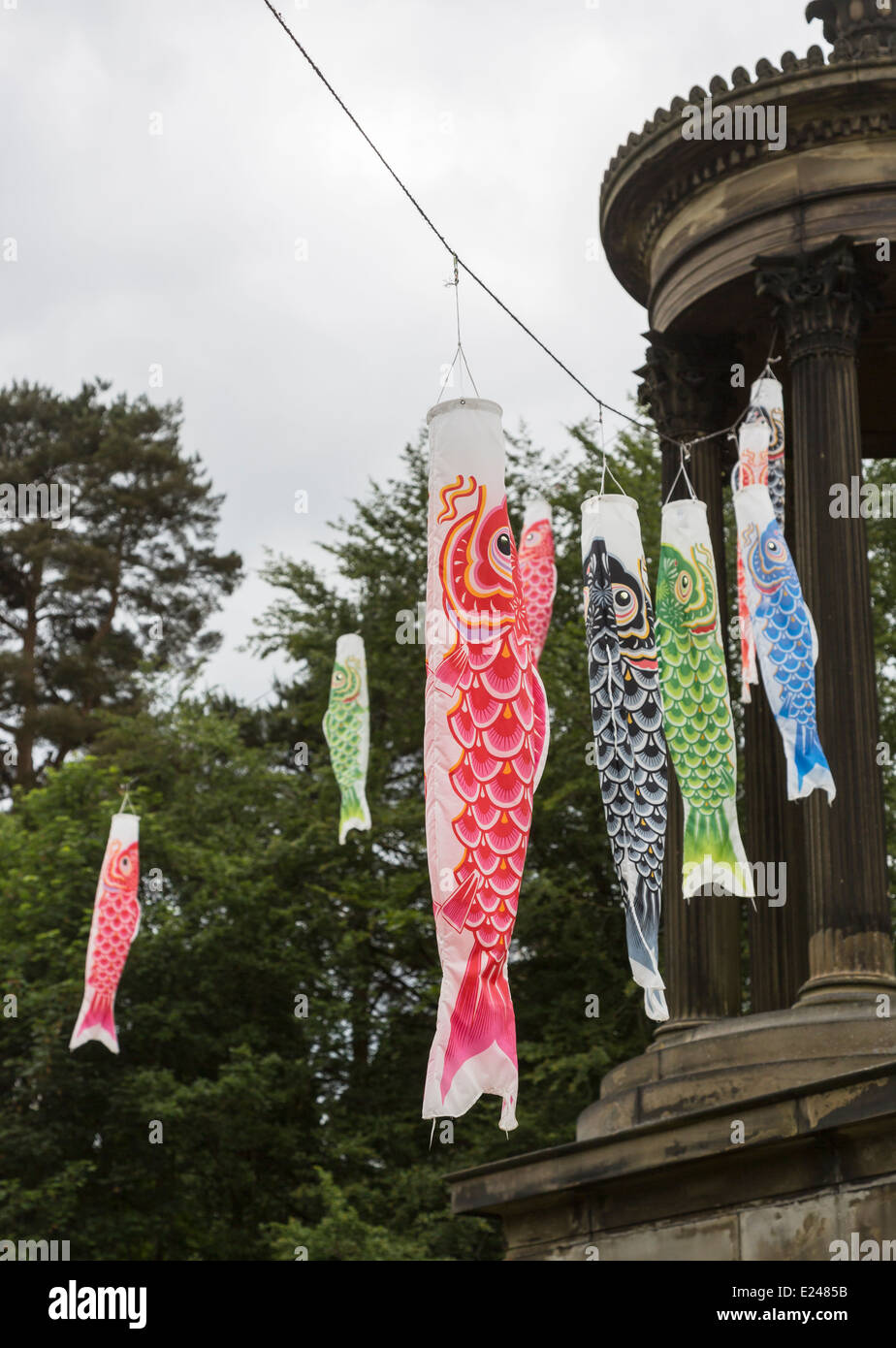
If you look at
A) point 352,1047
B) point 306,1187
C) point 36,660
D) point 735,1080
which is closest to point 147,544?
point 36,660

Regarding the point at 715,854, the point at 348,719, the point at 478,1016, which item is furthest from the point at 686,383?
the point at 478,1016

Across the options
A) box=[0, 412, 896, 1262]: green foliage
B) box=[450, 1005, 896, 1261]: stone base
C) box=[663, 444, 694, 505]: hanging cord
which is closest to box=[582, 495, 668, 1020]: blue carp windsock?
box=[450, 1005, 896, 1261]: stone base

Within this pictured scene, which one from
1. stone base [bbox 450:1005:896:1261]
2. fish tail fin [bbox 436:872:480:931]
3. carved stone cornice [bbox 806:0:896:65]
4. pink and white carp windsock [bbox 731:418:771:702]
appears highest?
carved stone cornice [bbox 806:0:896:65]

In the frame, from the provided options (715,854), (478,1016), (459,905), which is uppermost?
(715,854)

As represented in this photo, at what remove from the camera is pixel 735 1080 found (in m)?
13.2

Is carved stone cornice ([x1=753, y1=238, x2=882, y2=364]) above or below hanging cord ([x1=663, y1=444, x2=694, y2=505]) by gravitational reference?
above

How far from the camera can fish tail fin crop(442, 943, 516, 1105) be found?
8297 mm

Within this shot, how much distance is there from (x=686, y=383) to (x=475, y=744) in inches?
356

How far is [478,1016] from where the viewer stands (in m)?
8.40

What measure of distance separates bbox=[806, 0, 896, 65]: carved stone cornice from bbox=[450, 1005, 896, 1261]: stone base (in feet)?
26.6

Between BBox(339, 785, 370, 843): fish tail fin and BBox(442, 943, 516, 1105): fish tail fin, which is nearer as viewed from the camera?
BBox(442, 943, 516, 1105): fish tail fin

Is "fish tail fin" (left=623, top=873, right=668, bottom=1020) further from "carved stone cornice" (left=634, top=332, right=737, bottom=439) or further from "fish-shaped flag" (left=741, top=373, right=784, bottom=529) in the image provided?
"carved stone cornice" (left=634, top=332, right=737, bottom=439)

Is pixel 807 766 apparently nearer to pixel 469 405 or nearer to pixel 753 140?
pixel 469 405
